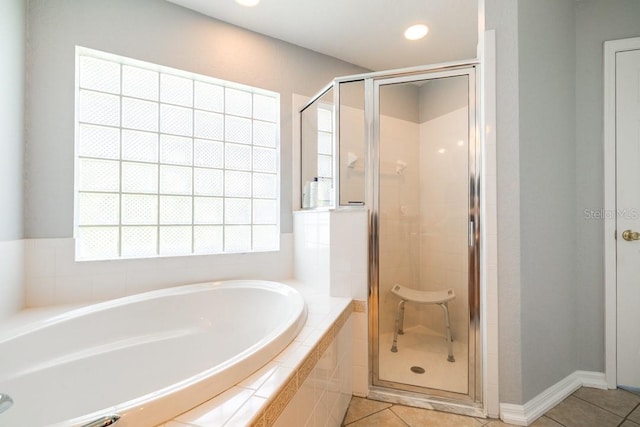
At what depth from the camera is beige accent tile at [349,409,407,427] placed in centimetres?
137

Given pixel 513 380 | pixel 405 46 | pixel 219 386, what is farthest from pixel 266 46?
pixel 513 380

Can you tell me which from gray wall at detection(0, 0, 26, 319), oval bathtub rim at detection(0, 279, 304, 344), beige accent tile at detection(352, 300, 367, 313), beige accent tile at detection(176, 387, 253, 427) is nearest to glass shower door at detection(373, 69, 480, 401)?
beige accent tile at detection(352, 300, 367, 313)

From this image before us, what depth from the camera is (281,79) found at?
2.18 meters

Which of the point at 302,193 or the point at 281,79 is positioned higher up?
the point at 281,79

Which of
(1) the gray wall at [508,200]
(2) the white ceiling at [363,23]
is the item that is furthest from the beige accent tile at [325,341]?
(2) the white ceiling at [363,23]

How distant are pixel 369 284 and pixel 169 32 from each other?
2131 mm

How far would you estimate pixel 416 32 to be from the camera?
6.69 feet

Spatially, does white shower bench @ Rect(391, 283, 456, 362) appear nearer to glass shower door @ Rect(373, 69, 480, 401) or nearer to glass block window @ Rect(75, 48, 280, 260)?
glass shower door @ Rect(373, 69, 480, 401)

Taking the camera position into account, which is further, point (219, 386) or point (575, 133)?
point (575, 133)

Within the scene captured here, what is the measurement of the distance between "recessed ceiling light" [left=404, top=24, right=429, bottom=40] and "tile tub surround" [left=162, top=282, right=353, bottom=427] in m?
2.02

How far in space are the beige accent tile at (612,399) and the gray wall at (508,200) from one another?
1.85 ft

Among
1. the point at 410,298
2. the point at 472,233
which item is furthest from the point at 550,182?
the point at 410,298

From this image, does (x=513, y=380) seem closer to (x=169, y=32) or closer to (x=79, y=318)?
(x=79, y=318)

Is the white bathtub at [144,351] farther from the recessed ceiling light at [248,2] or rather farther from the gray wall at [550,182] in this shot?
the recessed ceiling light at [248,2]
